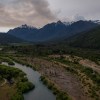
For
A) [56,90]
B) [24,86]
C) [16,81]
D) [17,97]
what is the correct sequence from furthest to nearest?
[16,81], [24,86], [56,90], [17,97]

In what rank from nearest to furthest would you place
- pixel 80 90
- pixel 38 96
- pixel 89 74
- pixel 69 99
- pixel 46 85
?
pixel 69 99
pixel 38 96
pixel 80 90
pixel 46 85
pixel 89 74

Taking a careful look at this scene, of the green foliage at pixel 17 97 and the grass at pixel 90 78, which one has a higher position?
the green foliage at pixel 17 97

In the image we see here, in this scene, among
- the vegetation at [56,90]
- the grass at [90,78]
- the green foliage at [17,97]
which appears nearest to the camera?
the green foliage at [17,97]

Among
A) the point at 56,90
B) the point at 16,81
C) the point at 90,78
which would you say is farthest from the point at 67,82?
the point at 16,81

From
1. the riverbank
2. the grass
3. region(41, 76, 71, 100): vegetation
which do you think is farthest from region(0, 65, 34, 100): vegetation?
the grass

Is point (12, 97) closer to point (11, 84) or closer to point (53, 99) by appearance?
point (53, 99)

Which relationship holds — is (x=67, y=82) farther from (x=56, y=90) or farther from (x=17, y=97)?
(x=17, y=97)

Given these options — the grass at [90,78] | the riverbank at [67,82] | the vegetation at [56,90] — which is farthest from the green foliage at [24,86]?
the grass at [90,78]

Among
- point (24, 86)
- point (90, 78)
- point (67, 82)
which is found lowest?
point (67, 82)

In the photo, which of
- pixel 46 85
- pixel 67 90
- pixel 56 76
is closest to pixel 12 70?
pixel 56 76

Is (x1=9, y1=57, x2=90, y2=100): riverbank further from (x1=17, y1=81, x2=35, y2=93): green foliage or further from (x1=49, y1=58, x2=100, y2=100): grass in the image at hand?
(x1=17, y1=81, x2=35, y2=93): green foliage

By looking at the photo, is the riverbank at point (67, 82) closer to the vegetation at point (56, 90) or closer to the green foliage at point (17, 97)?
the vegetation at point (56, 90)
